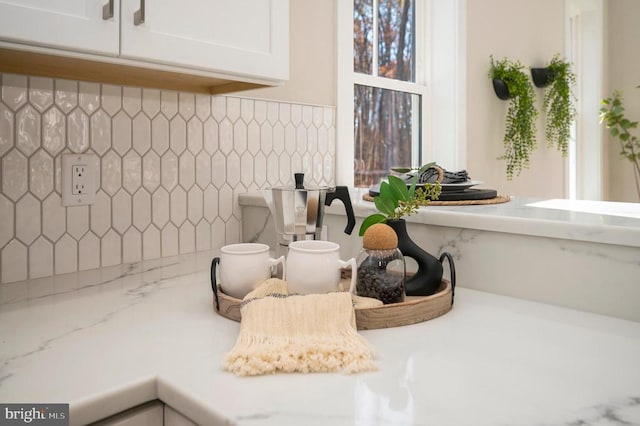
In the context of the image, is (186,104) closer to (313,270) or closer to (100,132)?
(100,132)

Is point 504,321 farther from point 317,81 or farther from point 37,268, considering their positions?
point 317,81

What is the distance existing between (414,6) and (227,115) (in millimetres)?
Result: 1476

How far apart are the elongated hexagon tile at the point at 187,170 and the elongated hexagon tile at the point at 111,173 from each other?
19cm

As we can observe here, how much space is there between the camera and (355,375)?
2.20ft

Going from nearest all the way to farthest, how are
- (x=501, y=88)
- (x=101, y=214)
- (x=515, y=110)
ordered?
(x=101, y=214)
(x=501, y=88)
(x=515, y=110)

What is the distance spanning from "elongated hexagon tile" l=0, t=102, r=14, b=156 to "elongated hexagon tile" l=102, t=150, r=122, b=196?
0.71 feet

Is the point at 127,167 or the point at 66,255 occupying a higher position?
the point at 127,167

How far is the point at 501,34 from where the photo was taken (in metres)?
2.88

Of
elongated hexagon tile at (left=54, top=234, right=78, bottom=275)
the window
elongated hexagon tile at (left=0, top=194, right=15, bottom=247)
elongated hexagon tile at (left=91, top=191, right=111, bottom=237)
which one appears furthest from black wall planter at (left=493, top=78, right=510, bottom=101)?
elongated hexagon tile at (left=0, top=194, right=15, bottom=247)

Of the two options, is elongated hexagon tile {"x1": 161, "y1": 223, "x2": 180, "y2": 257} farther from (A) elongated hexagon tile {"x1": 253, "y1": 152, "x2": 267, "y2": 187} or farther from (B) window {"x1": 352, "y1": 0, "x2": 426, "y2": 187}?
(B) window {"x1": 352, "y1": 0, "x2": 426, "y2": 187}

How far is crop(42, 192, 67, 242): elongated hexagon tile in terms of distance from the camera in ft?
4.03

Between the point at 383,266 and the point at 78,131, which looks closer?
the point at 383,266

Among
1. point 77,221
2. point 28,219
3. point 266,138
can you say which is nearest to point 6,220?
point 28,219

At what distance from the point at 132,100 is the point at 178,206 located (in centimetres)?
32
